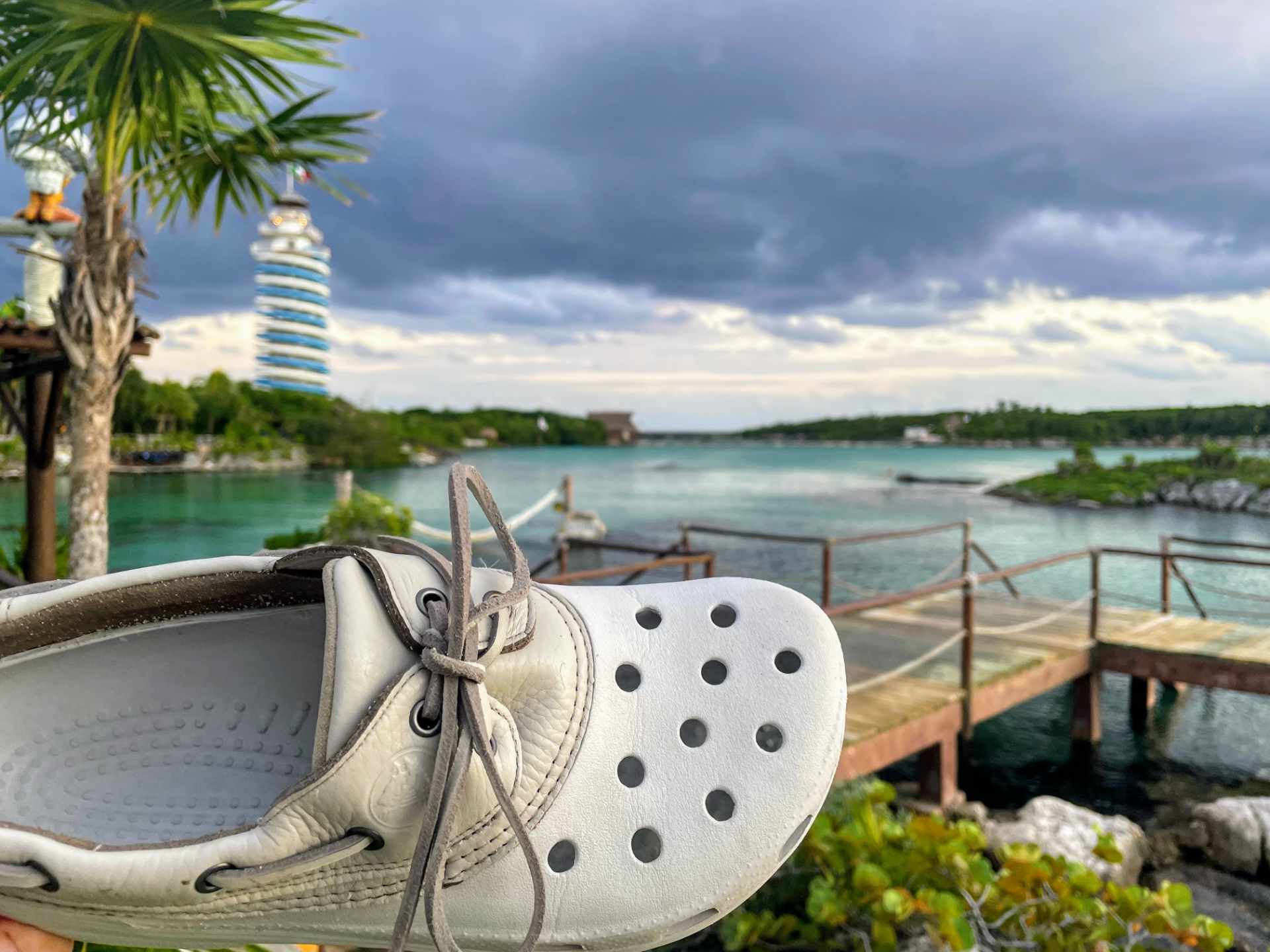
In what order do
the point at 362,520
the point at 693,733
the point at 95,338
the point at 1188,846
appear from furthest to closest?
1. the point at 362,520
2. the point at 1188,846
3. the point at 95,338
4. the point at 693,733

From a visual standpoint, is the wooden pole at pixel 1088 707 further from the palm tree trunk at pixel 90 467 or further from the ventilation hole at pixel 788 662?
the palm tree trunk at pixel 90 467

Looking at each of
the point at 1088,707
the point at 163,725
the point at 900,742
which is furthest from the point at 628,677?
the point at 1088,707

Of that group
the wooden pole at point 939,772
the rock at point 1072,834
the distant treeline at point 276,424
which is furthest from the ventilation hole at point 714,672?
the distant treeline at point 276,424

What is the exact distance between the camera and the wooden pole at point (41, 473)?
4.89 m

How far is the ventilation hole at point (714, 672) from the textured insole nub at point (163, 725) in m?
0.39

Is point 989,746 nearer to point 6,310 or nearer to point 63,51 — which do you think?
point 63,51

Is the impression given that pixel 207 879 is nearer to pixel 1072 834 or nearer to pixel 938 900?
pixel 938 900

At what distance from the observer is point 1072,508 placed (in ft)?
107

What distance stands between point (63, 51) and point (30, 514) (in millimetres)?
2674

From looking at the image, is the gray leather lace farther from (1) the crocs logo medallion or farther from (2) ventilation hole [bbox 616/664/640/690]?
(2) ventilation hole [bbox 616/664/640/690]

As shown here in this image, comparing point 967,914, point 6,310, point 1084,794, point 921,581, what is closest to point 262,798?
point 967,914

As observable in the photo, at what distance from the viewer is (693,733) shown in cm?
73

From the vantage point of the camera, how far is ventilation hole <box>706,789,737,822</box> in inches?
27.4

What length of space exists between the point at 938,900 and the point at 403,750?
235 cm
